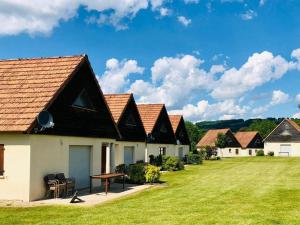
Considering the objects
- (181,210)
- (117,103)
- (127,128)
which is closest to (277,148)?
(127,128)

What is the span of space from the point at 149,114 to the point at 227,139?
162 ft

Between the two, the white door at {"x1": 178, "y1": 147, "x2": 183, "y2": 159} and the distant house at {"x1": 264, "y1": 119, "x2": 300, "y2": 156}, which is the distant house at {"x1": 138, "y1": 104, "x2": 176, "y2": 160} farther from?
the distant house at {"x1": 264, "y1": 119, "x2": 300, "y2": 156}

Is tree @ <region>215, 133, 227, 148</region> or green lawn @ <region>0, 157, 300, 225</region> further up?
tree @ <region>215, 133, 227, 148</region>

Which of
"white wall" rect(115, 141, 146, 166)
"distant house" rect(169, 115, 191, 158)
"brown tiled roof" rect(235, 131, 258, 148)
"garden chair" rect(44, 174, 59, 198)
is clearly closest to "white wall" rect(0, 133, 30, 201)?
"garden chair" rect(44, 174, 59, 198)

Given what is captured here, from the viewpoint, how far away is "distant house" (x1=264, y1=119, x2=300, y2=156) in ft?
256

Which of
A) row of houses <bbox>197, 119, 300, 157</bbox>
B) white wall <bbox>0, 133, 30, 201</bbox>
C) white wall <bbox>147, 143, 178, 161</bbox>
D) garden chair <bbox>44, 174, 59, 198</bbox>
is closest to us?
white wall <bbox>0, 133, 30, 201</bbox>

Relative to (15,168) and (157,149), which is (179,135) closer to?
(157,149)

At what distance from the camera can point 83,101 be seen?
21828mm

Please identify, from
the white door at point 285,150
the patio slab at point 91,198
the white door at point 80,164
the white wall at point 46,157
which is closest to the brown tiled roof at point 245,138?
the white door at point 285,150

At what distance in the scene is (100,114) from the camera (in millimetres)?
23891

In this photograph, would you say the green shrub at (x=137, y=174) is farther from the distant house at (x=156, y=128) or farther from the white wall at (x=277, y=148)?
the white wall at (x=277, y=148)

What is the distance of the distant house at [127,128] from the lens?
101ft

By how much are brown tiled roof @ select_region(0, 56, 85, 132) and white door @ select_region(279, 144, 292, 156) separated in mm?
65745

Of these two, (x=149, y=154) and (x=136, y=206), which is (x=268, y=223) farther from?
(x=149, y=154)
